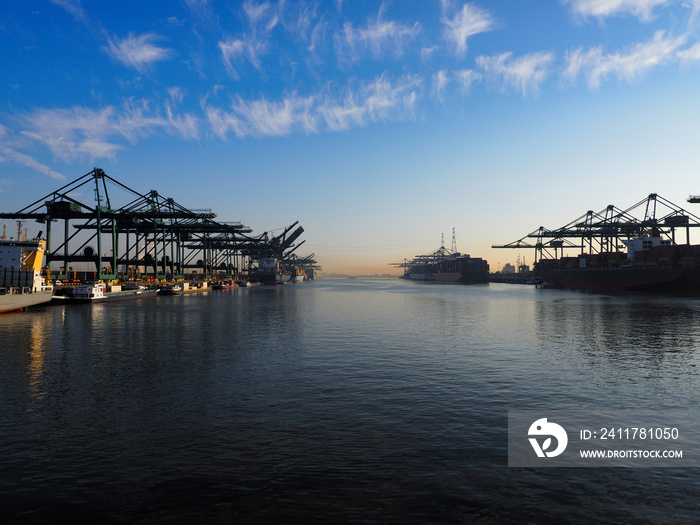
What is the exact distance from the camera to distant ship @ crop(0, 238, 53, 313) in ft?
164

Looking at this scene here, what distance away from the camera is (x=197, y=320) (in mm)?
42156

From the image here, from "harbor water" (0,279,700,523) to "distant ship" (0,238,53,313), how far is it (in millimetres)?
29452

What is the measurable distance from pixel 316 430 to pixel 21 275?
60.6 m

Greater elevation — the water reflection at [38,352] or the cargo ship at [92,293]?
the cargo ship at [92,293]

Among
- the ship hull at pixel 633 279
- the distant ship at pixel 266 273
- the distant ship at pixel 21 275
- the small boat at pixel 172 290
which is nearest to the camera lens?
the distant ship at pixel 21 275

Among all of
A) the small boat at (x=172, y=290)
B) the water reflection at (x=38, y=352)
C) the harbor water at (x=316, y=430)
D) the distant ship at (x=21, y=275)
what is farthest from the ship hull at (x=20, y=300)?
the small boat at (x=172, y=290)

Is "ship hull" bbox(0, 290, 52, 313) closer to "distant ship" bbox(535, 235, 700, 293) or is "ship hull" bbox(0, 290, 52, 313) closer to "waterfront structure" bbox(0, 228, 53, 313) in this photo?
"waterfront structure" bbox(0, 228, 53, 313)

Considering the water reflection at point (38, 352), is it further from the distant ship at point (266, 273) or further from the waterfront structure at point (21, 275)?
the distant ship at point (266, 273)

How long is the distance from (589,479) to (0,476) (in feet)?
41.6

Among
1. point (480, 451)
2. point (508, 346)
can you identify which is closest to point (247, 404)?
point (480, 451)

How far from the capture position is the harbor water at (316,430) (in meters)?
7.73

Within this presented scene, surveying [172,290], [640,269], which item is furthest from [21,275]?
[640,269]

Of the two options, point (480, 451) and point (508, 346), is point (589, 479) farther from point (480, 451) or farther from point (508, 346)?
point (508, 346)

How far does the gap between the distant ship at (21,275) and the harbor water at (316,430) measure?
96.6 ft
